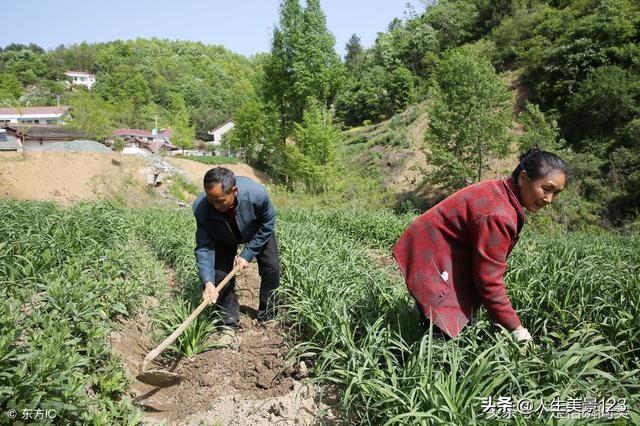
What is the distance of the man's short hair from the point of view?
2.87 metres

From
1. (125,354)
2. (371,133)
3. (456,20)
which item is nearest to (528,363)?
(125,354)

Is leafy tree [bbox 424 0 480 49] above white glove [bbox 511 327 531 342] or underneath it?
above

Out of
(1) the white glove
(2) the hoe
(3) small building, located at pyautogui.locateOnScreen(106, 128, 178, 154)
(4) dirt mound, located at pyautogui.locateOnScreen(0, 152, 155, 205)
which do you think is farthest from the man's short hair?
(3) small building, located at pyautogui.locateOnScreen(106, 128, 178, 154)

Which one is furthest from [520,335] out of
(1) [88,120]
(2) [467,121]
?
(1) [88,120]

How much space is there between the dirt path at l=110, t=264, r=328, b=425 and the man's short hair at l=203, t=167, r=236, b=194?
123 centimetres

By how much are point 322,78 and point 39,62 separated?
79.1 meters

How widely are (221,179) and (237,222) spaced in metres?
0.53

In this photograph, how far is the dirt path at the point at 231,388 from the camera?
239 centimetres

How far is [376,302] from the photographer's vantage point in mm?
2932

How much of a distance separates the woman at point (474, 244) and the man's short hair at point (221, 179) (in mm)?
1289

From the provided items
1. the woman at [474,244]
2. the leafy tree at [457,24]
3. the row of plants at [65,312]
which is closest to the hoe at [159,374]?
the row of plants at [65,312]

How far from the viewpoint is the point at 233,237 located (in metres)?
3.42

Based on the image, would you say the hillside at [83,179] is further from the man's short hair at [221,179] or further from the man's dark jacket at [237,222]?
the man's short hair at [221,179]

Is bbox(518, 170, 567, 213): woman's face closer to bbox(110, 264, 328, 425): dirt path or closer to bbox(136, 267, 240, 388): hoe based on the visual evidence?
bbox(110, 264, 328, 425): dirt path
